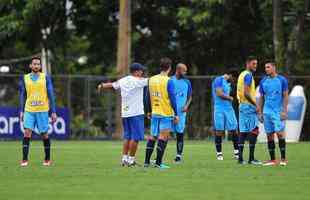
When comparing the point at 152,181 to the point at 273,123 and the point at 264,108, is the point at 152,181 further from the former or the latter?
the point at 264,108

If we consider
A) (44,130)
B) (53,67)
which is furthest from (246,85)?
(53,67)

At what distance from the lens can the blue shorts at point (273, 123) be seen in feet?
68.4

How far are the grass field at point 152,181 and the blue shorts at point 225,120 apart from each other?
827mm

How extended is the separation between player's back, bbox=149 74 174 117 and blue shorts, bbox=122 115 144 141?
1.24 ft

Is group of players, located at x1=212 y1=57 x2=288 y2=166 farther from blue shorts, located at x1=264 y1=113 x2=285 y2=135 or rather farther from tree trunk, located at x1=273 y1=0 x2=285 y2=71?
tree trunk, located at x1=273 y1=0 x2=285 y2=71

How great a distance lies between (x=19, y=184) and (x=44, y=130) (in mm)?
4511

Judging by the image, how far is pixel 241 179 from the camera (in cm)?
1717

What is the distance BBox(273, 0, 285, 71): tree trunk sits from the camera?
4119 centimetres

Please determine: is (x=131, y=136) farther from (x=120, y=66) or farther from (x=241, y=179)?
(x=120, y=66)

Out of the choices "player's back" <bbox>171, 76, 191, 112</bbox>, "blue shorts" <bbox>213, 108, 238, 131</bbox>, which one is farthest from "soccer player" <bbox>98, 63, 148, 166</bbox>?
"blue shorts" <bbox>213, 108, 238, 131</bbox>

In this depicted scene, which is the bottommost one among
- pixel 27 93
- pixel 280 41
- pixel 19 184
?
pixel 19 184

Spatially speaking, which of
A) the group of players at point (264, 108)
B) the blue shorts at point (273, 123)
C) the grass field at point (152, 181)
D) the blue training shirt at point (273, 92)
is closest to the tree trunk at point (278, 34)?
the grass field at point (152, 181)

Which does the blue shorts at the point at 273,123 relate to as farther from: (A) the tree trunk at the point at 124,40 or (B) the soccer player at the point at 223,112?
(A) the tree trunk at the point at 124,40

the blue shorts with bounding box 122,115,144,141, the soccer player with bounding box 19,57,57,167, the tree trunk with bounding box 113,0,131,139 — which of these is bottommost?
the blue shorts with bounding box 122,115,144,141
